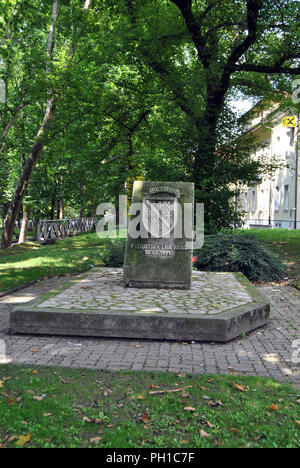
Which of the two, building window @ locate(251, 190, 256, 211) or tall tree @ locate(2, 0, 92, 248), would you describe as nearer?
tall tree @ locate(2, 0, 92, 248)

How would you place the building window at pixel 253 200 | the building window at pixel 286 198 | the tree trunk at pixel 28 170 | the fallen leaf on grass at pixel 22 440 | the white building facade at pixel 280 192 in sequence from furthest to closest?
the building window at pixel 253 200, the building window at pixel 286 198, the white building facade at pixel 280 192, the tree trunk at pixel 28 170, the fallen leaf on grass at pixel 22 440

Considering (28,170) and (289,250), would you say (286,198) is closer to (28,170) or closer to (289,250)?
(289,250)

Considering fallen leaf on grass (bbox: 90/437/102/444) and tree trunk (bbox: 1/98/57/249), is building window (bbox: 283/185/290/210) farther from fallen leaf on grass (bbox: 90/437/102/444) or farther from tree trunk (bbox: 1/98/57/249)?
fallen leaf on grass (bbox: 90/437/102/444)

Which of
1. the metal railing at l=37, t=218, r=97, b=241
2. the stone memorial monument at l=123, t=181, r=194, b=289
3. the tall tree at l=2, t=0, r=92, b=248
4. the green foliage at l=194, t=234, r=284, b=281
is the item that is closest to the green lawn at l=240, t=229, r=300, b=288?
the green foliage at l=194, t=234, r=284, b=281

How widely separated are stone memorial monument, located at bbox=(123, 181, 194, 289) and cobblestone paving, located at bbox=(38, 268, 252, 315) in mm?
256

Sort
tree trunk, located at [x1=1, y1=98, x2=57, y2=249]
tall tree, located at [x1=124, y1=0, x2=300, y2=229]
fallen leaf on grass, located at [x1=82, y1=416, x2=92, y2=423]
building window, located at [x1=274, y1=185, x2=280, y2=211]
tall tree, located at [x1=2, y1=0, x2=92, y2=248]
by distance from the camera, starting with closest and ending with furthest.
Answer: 1. fallen leaf on grass, located at [x1=82, y1=416, x2=92, y2=423]
2. tall tree, located at [x1=124, y1=0, x2=300, y2=229]
3. tall tree, located at [x1=2, y1=0, x2=92, y2=248]
4. tree trunk, located at [x1=1, y1=98, x2=57, y2=249]
5. building window, located at [x1=274, y1=185, x2=280, y2=211]

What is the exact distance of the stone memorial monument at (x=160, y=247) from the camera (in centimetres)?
793

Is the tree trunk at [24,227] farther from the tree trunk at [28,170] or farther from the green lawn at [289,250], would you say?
the green lawn at [289,250]

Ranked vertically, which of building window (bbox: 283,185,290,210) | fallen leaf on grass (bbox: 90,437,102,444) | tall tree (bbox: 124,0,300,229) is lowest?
fallen leaf on grass (bbox: 90,437,102,444)

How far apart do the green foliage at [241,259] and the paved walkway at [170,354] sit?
175 inches

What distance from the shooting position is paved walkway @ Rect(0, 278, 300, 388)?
474 cm

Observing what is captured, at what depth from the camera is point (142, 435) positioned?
3.20 meters

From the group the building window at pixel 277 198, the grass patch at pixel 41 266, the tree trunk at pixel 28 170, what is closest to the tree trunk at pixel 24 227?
the tree trunk at pixel 28 170

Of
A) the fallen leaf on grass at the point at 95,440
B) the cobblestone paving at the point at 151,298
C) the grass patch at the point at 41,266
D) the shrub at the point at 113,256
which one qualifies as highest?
the shrub at the point at 113,256
